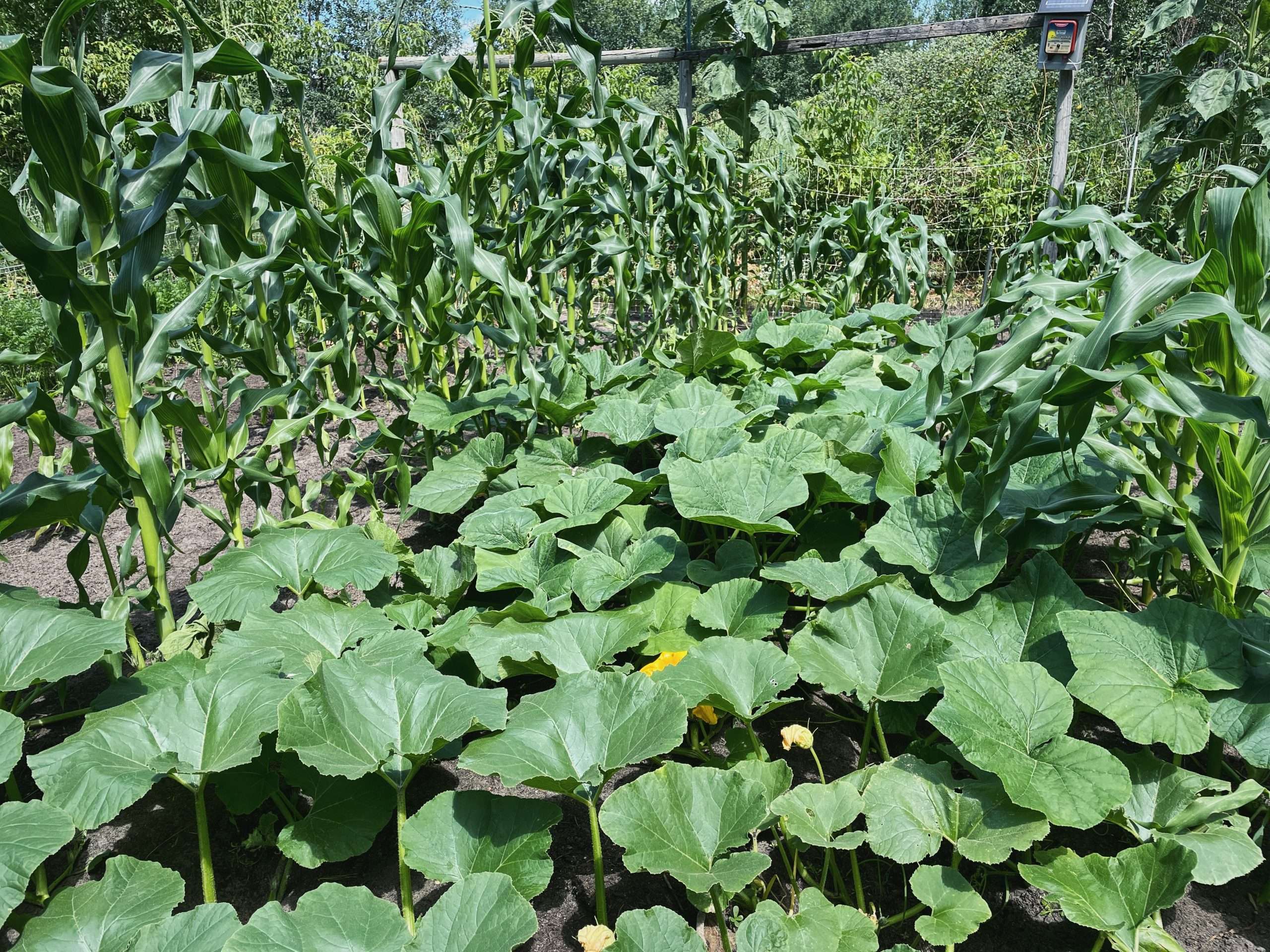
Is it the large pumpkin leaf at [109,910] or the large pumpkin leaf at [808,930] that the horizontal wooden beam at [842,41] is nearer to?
the large pumpkin leaf at [109,910]

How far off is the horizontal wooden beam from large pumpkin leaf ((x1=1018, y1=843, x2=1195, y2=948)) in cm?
589

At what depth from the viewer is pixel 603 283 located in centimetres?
582

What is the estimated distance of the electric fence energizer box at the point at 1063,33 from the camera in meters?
6.05

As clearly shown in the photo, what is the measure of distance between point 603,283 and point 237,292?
3.09 metres

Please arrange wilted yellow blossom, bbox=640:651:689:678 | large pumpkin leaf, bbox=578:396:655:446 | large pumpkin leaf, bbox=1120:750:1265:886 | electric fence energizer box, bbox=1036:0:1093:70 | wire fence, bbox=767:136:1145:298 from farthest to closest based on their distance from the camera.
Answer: wire fence, bbox=767:136:1145:298 → electric fence energizer box, bbox=1036:0:1093:70 → large pumpkin leaf, bbox=578:396:655:446 → wilted yellow blossom, bbox=640:651:689:678 → large pumpkin leaf, bbox=1120:750:1265:886

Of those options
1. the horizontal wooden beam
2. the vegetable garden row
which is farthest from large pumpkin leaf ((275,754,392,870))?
the horizontal wooden beam

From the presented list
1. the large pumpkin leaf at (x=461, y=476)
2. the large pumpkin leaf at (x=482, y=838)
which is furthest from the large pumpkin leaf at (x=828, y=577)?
the large pumpkin leaf at (x=461, y=476)

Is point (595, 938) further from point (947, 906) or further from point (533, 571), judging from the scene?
point (533, 571)

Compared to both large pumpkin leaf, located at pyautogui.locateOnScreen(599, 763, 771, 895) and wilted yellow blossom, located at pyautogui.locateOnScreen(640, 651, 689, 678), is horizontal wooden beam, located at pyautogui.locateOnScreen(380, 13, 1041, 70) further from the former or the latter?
large pumpkin leaf, located at pyautogui.locateOnScreen(599, 763, 771, 895)

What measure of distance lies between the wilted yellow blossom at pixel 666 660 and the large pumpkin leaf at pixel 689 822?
431 mm

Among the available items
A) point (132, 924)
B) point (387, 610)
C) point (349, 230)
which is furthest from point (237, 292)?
point (132, 924)

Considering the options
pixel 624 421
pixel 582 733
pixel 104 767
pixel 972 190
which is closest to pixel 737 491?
pixel 624 421

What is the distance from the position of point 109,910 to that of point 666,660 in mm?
1130

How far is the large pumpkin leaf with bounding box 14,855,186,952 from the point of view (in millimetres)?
1253
